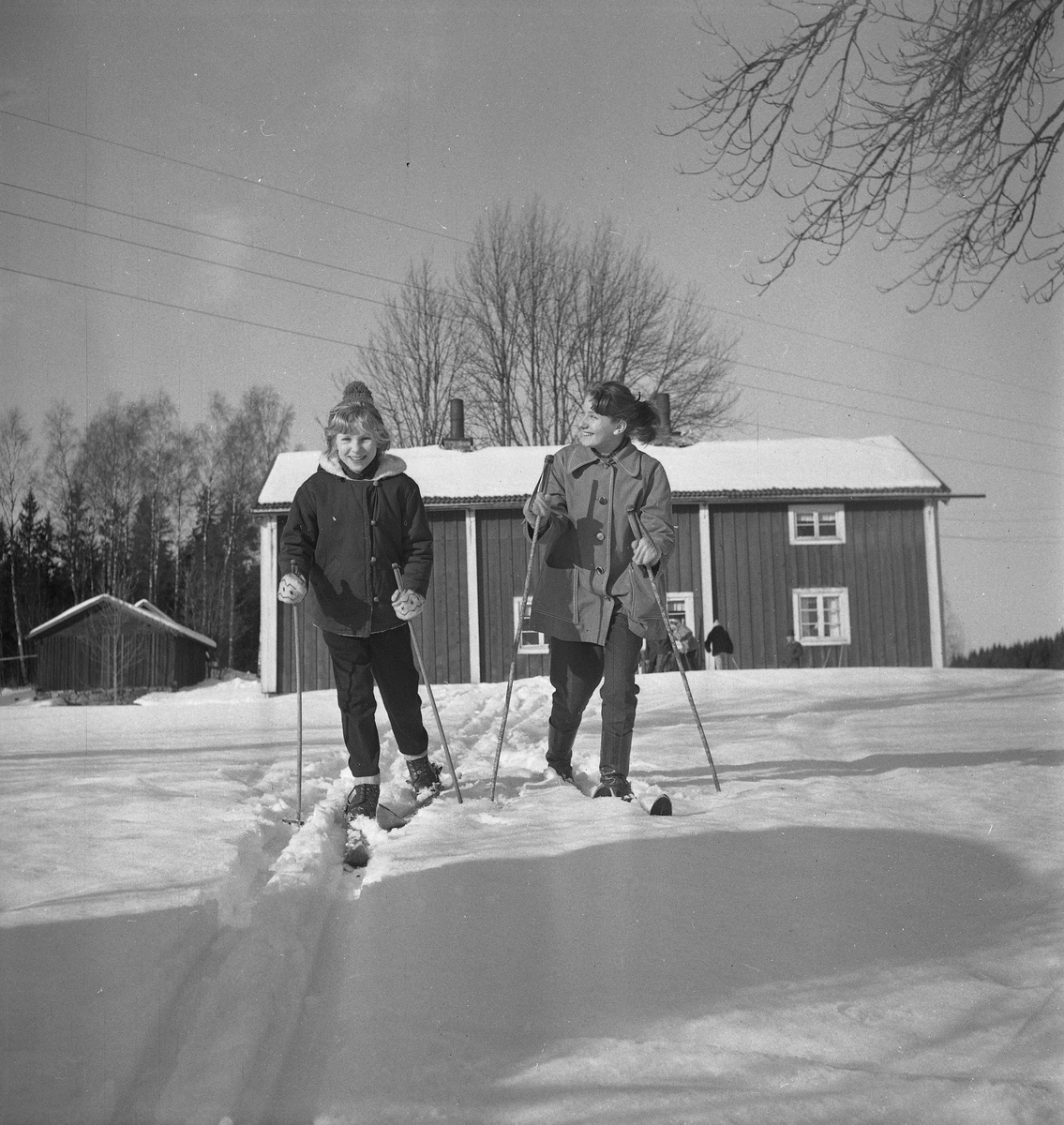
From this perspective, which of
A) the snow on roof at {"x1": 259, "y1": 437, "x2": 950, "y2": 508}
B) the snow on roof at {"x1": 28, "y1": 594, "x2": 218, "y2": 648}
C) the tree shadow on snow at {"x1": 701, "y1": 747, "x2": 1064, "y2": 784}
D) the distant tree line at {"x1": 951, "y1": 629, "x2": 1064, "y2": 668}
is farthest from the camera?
the snow on roof at {"x1": 28, "y1": 594, "x2": 218, "y2": 648}

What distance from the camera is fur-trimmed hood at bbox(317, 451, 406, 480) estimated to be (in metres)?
4.01

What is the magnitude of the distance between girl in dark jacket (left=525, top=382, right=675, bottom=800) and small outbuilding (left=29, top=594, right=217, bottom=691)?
22505mm

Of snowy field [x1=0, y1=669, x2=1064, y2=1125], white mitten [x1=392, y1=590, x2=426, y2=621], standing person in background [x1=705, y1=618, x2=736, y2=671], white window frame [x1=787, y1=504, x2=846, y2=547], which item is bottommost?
snowy field [x1=0, y1=669, x2=1064, y2=1125]

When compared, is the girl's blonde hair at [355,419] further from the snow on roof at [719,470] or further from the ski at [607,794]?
the snow on roof at [719,470]

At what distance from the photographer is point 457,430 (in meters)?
20.8

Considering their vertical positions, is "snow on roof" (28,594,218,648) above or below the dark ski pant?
above

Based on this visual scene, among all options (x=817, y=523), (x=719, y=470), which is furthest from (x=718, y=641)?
(x=719, y=470)

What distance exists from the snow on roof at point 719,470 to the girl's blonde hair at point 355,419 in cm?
1392

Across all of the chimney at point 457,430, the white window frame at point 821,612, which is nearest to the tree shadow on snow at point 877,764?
the white window frame at point 821,612

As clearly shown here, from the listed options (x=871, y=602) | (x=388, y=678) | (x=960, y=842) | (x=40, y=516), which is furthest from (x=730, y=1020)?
(x=40, y=516)

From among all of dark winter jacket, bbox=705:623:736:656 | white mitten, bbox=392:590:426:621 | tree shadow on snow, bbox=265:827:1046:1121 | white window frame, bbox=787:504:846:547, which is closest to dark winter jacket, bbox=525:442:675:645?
white mitten, bbox=392:590:426:621

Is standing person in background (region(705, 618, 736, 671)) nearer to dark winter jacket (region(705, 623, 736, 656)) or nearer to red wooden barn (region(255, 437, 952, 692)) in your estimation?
dark winter jacket (region(705, 623, 736, 656))

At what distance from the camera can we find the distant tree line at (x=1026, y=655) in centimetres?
1134

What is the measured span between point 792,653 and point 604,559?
562 inches
